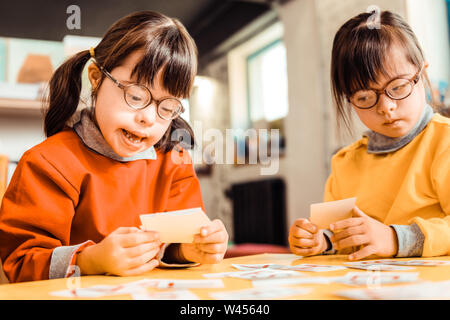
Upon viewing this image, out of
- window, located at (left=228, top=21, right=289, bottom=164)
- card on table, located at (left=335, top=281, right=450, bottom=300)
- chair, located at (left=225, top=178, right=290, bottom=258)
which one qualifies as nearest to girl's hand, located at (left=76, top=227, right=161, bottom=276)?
card on table, located at (left=335, top=281, right=450, bottom=300)

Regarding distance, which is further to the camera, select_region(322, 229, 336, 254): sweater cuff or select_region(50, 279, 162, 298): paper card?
select_region(322, 229, 336, 254): sweater cuff

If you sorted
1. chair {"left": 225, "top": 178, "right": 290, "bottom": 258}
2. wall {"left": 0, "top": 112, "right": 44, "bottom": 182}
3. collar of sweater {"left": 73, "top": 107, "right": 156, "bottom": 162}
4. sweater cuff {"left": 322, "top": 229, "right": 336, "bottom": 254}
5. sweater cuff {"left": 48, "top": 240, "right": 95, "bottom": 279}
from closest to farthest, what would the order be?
sweater cuff {"left": 48, "top": 240, "right": 95, "bottom": 279}
collar of sweater {"left": 73, "top": 107, "right": 156, "bottom": 162}
sweater cuff {"left": 322, "top": 229, "right": 336, "bottom": 254}
wall {"left": 0, "top": 112, "right": 44, "bottom": 182}
chair {"left": 225, "top": 178, "right": 290, "bottom": 258}

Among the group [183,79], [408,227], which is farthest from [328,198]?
[183,79]

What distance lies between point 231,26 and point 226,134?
94 centimetres

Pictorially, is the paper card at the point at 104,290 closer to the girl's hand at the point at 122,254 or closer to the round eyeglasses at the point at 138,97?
the girl's hand at the point at 122,254

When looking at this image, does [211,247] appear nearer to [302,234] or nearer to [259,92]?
[302,234]

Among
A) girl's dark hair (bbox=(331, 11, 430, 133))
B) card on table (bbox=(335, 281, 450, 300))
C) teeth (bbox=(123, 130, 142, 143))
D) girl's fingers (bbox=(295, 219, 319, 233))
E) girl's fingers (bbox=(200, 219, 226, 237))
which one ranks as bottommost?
card on table (bbox=(335, 281, 450, 300))

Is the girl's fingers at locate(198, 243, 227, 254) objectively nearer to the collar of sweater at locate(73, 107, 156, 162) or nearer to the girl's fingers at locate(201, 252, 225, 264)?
the girl's fingers at locate(201, 252, 225, 264)

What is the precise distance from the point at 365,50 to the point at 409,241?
0.41 metres

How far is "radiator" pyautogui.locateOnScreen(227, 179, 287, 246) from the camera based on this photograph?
10.6 ft

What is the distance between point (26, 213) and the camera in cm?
70

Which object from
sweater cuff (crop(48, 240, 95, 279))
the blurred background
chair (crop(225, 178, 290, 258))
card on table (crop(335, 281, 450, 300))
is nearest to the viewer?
card on table (crop(335, 281, 450, 300))

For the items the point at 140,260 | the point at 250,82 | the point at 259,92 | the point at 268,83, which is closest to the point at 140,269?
the point at 140,260
